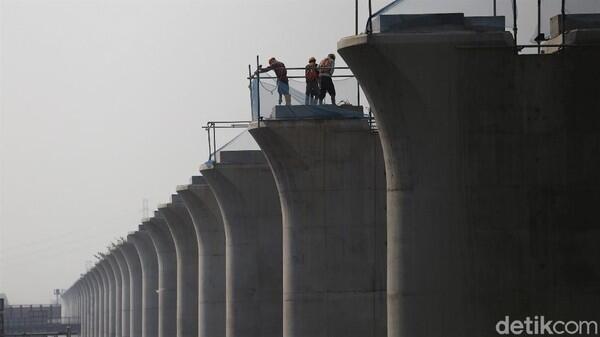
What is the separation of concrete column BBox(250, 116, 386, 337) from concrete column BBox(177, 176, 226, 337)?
1687cm

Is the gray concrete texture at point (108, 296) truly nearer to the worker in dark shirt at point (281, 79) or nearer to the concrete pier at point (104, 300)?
the concrete pier at point (104, 300)

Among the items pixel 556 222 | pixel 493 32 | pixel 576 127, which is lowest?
pixel 556 222

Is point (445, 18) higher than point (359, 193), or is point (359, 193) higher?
point (445, 18)

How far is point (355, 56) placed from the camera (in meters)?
26.7

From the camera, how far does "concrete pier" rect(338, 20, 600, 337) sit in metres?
25.8

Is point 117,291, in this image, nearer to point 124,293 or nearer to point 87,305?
point 124,293

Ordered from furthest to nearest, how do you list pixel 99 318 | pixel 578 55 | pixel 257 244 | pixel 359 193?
pixel 99 318 → pixel 257 244 → pixel 359 193 → pixel 578 55

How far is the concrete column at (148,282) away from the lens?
84.1 meters

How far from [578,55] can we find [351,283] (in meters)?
15.0

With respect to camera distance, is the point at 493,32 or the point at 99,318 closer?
the point at 493,32

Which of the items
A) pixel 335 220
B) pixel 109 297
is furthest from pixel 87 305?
pixel 335 220

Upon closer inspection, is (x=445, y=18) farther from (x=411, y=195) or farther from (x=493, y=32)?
(x=411, y=195)

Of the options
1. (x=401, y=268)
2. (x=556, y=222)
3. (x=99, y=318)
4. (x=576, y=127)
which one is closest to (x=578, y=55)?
(x=576, y=127)

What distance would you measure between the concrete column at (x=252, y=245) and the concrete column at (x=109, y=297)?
64.0 m
